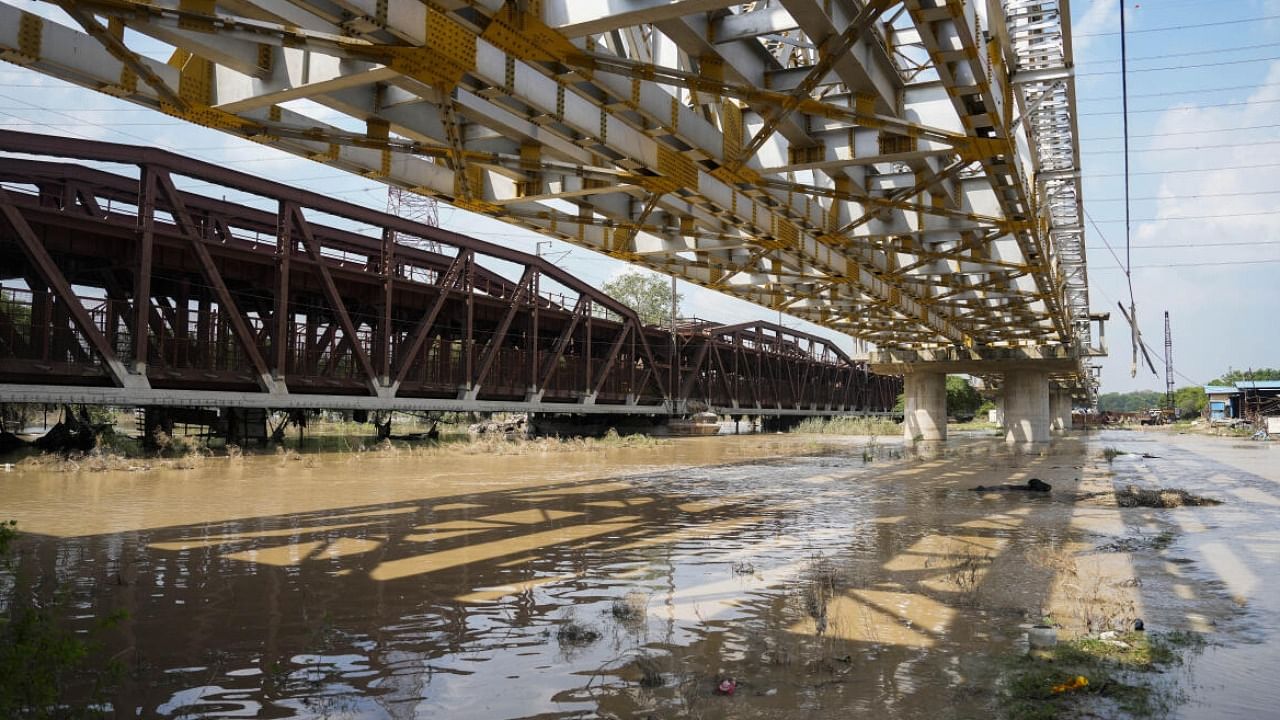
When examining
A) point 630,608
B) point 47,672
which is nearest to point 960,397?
point 630,608

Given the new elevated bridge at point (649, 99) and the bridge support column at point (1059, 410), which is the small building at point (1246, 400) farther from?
the new elevated bridge at point (649, 99)

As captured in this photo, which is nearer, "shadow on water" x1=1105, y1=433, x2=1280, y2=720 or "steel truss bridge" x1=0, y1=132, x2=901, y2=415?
"shadow on water" x1=1105, y1=433, x2=1280, y2=720

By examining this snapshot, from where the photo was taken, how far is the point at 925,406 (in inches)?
1905

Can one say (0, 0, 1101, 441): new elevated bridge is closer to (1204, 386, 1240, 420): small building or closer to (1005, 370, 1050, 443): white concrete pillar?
(1005, 370, 1050, 443): white concrete pillar

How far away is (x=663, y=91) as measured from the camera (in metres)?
11.3

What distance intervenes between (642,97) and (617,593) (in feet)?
19.6

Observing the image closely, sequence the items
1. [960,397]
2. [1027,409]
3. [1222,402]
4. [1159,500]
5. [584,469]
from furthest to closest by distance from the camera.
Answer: [1222,402] → [960,397] → [1027,409] → [584,469] → [1159,500]

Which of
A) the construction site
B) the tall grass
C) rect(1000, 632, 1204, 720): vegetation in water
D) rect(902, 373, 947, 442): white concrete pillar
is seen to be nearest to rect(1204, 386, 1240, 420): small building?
the tall grass

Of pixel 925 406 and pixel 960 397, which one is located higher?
pixel 960 397

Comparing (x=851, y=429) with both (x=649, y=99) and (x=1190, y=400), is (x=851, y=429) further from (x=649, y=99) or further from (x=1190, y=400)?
(x=1190, y=400)

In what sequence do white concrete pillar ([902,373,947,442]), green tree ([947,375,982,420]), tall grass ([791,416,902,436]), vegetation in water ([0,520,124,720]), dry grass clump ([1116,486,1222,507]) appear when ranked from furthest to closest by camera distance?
green tree ([947,375,982,420])
tall grass ([791,416,902,436])
white concrete pillar ([902,373,947,442])
dry grass clump ([1116,486,1222,507])
vegetation in water ([0,520,124,720])

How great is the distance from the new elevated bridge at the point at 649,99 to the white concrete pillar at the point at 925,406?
28916 millimetres

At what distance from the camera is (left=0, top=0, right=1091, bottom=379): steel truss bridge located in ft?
27.4

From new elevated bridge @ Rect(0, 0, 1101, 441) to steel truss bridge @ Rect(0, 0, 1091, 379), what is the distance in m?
0.03
